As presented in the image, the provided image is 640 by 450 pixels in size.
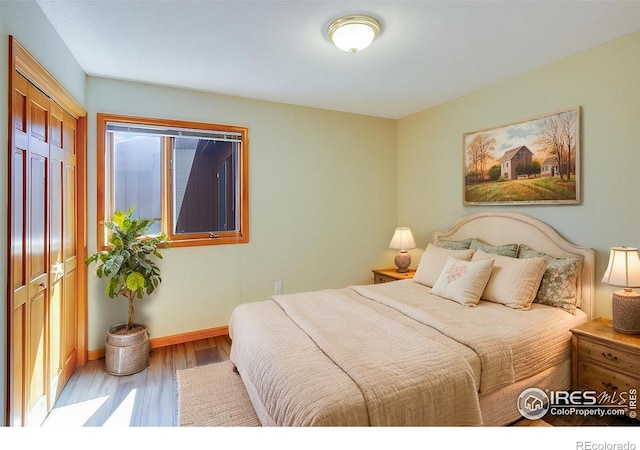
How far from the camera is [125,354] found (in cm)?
263

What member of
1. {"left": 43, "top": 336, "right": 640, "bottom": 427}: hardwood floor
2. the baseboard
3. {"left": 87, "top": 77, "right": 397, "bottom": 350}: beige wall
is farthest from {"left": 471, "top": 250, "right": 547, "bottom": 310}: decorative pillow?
the baseboard

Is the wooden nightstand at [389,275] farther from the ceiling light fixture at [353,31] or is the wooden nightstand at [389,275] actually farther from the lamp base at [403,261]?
the ceiling light fixture at [353,31]

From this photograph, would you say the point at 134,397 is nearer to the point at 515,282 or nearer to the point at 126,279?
the point at 126,279

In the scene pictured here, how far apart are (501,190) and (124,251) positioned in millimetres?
3319

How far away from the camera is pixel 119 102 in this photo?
2926mm

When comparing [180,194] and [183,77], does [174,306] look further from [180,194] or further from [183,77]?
[183,77]

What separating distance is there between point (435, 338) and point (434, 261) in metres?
1.31

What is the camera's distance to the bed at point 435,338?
1463 millimetres

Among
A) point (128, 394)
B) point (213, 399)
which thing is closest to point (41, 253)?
point (128, 394)

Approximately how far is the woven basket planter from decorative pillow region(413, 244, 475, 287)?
250cm

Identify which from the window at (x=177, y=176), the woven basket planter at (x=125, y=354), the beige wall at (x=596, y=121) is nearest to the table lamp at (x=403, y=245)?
the beige wall at (x=596, y=121)

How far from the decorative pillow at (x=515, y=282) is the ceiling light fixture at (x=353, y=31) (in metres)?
1.95

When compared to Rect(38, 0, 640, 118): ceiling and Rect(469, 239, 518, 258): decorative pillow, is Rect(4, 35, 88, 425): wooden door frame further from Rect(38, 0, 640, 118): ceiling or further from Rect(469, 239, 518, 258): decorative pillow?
Rect(469, 239, 518, 258): decorative pillow

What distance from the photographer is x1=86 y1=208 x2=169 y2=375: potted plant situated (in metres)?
2.61
